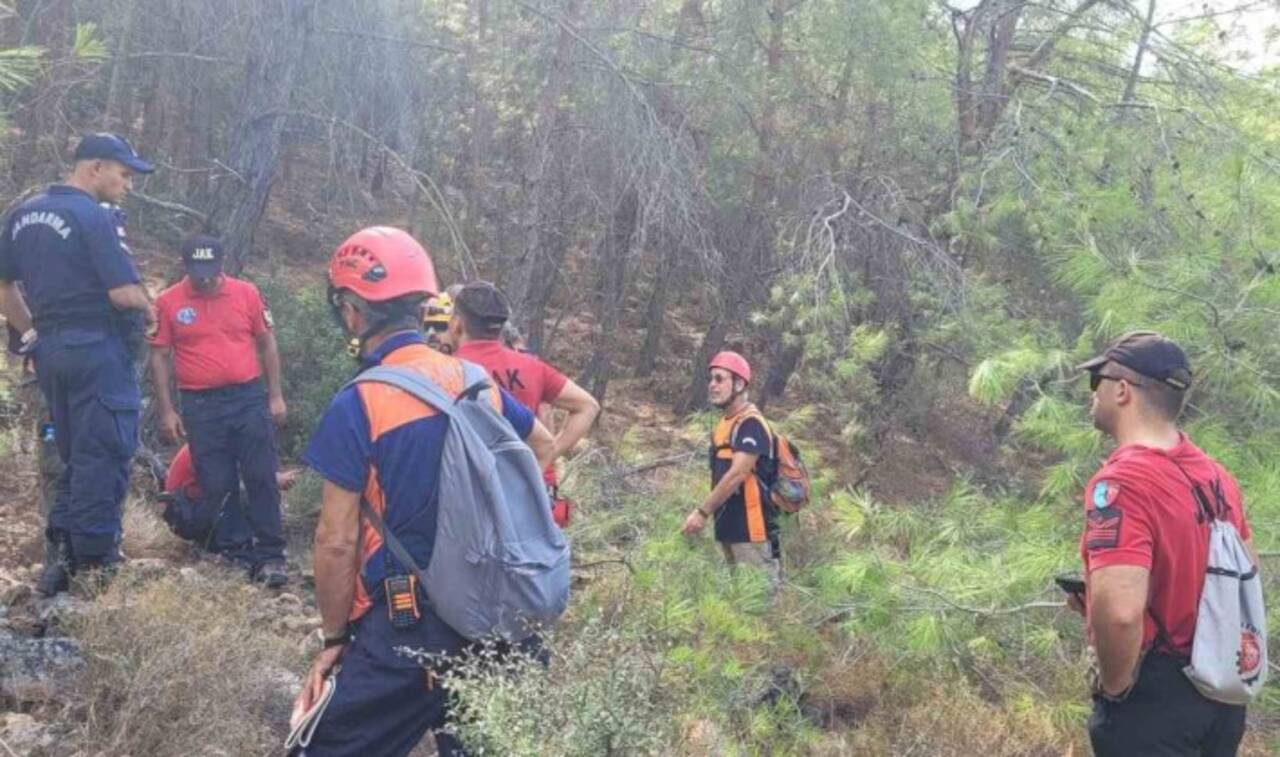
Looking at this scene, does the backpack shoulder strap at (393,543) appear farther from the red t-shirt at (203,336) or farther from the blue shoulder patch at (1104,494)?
the red t-shirt at (203,336)

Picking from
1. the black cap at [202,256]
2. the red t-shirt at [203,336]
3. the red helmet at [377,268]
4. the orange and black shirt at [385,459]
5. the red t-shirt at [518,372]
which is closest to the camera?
the orange and black shirt at [385,459]

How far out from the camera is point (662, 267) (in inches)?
381

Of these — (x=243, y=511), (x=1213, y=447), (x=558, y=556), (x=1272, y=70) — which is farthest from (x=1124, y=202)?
(x=243, y=511)

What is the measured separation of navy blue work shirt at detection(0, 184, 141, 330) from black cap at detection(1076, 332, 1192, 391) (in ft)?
11.5

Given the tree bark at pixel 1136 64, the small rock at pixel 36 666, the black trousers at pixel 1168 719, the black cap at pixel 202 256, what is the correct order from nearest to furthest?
the black trousers at pixel 1168 719 → the small rock at pixel 36 666 → the black cap at pixel 202 256 → the tree bark at pixel 1136 64

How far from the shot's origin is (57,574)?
4316 mm

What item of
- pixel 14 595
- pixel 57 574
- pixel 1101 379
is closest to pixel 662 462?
pixel 57 574

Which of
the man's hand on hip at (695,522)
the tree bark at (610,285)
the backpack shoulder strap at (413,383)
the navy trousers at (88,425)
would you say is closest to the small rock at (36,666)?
the navy trousers at (88,425)

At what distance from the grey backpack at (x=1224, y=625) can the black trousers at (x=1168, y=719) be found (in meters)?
0.05

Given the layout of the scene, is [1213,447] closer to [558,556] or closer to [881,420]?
[558,556]

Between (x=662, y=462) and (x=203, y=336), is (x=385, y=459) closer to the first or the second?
(x=203, y=336)

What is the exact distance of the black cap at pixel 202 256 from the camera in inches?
202

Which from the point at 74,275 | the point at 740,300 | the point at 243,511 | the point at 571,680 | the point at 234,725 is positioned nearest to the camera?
the point at 571,680

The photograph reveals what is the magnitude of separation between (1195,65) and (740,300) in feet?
14.4
